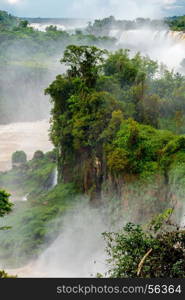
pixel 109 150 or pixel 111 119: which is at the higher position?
pixel 111 119

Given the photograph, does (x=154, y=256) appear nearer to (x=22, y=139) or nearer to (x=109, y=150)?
(x=109, y=150)

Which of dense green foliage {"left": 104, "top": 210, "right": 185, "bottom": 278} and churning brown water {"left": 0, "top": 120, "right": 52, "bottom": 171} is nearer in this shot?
dense green foliage {"left": 104, "top": 210, "right": 185, "bottom": 278}

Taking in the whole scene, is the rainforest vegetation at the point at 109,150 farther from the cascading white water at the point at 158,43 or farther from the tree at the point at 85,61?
the cascading white water at the point at 158,43

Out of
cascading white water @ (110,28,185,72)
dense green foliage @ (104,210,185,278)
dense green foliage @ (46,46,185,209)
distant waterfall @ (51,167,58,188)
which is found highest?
cascading white water @ (110,28,185,72)

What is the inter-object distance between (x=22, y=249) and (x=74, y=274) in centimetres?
342

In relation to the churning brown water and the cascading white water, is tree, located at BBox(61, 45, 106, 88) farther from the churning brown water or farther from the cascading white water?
the cascading white water

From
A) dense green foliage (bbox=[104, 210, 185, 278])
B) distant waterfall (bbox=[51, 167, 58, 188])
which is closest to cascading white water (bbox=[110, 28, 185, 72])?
distant waterfall (bbox=[51, 167, 58, 188])

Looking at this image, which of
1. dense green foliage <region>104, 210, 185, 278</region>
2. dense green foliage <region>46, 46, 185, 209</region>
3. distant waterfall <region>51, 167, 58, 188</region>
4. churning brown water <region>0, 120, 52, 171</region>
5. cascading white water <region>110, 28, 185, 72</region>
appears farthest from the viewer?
cascading white water <region>110, 28, 185, 72</region>

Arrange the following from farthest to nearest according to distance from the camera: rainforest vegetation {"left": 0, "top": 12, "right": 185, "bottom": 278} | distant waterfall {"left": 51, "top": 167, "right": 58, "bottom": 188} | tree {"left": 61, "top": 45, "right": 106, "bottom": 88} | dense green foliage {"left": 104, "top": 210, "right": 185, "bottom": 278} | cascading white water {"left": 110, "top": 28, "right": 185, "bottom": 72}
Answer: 1. cascading white water {"left": 110, "top": 28, "right": 185, "bottom": 72}
2. distant waterfall {"left": 51, "top": 167, "right": 58, "bottom": 188}
3. tree {"left": 61, "top": 45, "right": 106, "bottom": 88}
4. rainforest vegetation {"left": 0, "top": 12, "right": 185, "bottom": 278}
5. dense green foliage {"left": 104, "top": 210, "right": 185, "bottom": 278}

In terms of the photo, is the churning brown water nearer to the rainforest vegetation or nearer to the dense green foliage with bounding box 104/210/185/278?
the rainforest vegetation

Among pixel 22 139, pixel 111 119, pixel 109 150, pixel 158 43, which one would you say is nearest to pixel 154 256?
pixel 109 150

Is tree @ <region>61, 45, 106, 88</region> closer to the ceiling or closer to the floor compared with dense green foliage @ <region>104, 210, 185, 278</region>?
closer to the ceiling

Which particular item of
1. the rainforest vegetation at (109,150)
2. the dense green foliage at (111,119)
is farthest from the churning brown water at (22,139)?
the dense green foliage at (111,119)

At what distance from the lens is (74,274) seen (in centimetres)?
1597
